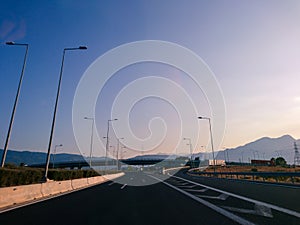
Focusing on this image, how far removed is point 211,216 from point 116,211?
120 inches

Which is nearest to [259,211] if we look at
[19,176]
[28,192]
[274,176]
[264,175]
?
[28,192]

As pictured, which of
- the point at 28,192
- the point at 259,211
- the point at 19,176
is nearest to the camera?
the point at 259,211

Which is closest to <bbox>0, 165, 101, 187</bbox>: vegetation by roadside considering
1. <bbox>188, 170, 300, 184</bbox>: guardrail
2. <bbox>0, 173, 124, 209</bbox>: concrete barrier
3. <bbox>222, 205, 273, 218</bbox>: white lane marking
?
<bbox>0, 173, 124, 209</bbox>: concrete barrier

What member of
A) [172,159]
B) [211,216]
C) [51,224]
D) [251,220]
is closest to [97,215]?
[51,224]

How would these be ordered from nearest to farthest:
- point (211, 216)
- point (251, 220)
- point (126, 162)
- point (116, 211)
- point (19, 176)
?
point (251, 220)
point (211, 216)
point (116, 211)
point (19, 176)
point (126, 162)

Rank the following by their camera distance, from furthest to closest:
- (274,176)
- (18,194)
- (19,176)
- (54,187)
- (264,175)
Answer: (264,175) < (274,176) < (54,187) < (19,176) < (18,194)

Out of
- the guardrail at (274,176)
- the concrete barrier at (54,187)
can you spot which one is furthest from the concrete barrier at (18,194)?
the guardrail at (274,176)

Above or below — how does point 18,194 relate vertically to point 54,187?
below

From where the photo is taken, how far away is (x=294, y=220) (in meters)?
5.82

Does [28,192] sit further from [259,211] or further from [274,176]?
[274,176]

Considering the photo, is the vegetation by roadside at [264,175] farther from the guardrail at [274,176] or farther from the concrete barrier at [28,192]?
the concrete barrier at [28,192]

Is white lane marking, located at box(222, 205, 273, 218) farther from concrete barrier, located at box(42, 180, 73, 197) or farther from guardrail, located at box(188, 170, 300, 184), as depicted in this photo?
guardrail, located at box(188, 170, 300, 184)

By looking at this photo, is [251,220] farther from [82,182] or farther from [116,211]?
[82,182]

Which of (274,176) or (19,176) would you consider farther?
(274,176)
